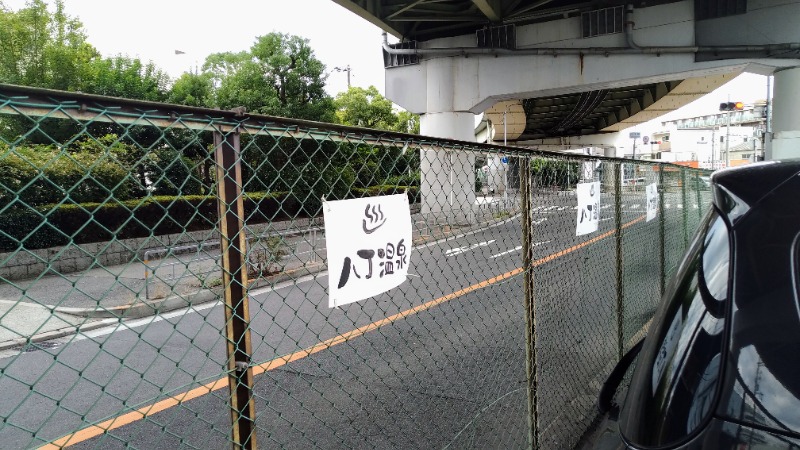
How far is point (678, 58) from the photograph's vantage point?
1488 centimetres

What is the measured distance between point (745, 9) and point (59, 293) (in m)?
18.7

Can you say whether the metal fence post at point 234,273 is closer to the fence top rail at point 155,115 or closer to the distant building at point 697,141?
the fence top rail at point 155,115

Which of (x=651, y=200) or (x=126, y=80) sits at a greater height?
(x=126, y=80)

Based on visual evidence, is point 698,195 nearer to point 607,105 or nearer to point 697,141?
point 607,105

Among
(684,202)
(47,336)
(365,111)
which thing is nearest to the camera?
(47,336)

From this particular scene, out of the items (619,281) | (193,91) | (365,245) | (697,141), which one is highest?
(697,141)

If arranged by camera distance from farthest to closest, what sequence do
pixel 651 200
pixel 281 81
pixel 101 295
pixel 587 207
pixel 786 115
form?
1. pixel 281 81
2. pixel 786 115
3. pixel 101 295
4. pixel 651 200
5. pixel 587 207

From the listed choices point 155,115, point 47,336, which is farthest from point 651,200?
point 47,336

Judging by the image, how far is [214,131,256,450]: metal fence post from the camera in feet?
4.67

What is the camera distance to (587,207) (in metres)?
3.53

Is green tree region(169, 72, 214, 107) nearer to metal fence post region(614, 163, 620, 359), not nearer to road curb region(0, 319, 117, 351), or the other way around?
road curb region(0, 319, 117, 351)

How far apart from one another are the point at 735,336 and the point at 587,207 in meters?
2.48

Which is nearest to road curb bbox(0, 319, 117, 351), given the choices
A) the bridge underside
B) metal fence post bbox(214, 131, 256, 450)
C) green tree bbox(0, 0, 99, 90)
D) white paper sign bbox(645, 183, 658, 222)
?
metal fence post bbox(214, 131, 256, 450)

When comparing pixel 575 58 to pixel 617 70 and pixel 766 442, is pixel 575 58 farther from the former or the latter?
pixel 766 442
